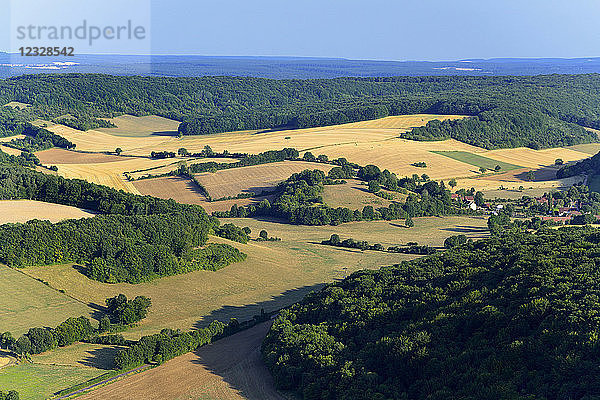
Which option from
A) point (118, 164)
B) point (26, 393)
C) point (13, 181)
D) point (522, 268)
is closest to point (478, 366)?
point (522, 268)

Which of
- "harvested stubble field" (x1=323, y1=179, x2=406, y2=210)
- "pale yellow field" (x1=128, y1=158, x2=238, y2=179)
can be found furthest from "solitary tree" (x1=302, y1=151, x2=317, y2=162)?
"harvested stubble field" (x1=323, y1=179, x2=406, y2=210)

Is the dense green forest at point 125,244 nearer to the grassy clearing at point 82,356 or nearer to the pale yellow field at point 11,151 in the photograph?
the grassy clearing at point 82,356

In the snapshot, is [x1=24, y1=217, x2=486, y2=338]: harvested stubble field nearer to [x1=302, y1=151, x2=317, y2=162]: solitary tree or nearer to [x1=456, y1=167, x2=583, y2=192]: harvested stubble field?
[x1=456, y1=167, x2=583, y2=192]: harvested stubble field

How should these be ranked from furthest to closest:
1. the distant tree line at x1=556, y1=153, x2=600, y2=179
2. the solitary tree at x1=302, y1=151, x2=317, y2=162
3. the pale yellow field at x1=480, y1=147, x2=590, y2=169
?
the pale yellow field at x1=480, y1=147, x2=590, y2=169
the solitary tree at x1=302, y1=151, x2=317, y2=162
the distant tree line at x1=556, y1=153, x2=600, y2=179

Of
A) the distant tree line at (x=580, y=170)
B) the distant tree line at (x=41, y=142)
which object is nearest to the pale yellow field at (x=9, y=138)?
the distant tree line at (x=41, y=142)

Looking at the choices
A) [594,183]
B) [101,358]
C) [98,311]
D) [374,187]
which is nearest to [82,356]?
[101,358]

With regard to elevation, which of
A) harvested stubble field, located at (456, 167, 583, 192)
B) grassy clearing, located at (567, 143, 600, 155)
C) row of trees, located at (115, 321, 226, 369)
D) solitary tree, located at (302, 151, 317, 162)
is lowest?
row of trees, located at (115, 321, 226, 369)

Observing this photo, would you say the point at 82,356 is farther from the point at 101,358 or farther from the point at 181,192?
the point at 181,192

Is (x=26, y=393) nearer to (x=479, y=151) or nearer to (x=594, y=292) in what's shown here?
(x=594, y=292)
